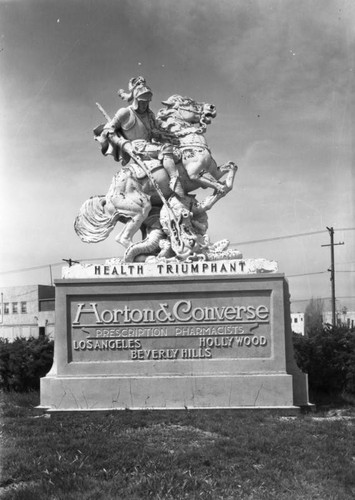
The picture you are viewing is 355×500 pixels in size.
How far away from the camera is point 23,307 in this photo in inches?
1828

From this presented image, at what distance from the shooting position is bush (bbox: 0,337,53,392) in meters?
12.5

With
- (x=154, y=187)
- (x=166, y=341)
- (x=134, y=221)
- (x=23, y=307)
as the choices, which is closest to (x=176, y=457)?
(x=166, y=341)

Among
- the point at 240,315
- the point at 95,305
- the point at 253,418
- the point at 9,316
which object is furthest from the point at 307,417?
the point at 9,316

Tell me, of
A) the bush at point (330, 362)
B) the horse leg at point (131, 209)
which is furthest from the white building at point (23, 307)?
the horse leg at point (131, 209)

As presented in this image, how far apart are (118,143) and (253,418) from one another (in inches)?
197

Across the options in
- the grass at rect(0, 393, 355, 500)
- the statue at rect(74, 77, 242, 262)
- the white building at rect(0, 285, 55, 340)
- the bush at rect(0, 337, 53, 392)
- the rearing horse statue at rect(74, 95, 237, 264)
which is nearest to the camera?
the grass at rect(0, 393, 355, 500)

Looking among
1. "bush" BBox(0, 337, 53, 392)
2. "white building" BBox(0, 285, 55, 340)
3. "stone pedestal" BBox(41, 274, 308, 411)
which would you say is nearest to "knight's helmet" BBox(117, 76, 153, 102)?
"stone pedestal" BBox(41, 274, 308, 411)

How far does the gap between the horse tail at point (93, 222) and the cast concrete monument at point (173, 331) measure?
554mm

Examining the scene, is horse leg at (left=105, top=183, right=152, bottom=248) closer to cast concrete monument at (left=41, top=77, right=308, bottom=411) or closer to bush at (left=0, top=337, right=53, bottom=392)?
cast concrete monument at (left=41, top=77, right=308, bottom=411)

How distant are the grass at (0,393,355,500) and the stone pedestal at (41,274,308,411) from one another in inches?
23.1

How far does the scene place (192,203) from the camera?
11094 mm

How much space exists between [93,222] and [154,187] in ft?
4.00

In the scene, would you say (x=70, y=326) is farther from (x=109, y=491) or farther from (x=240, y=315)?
(x=109, y=491)

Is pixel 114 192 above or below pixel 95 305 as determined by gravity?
above
